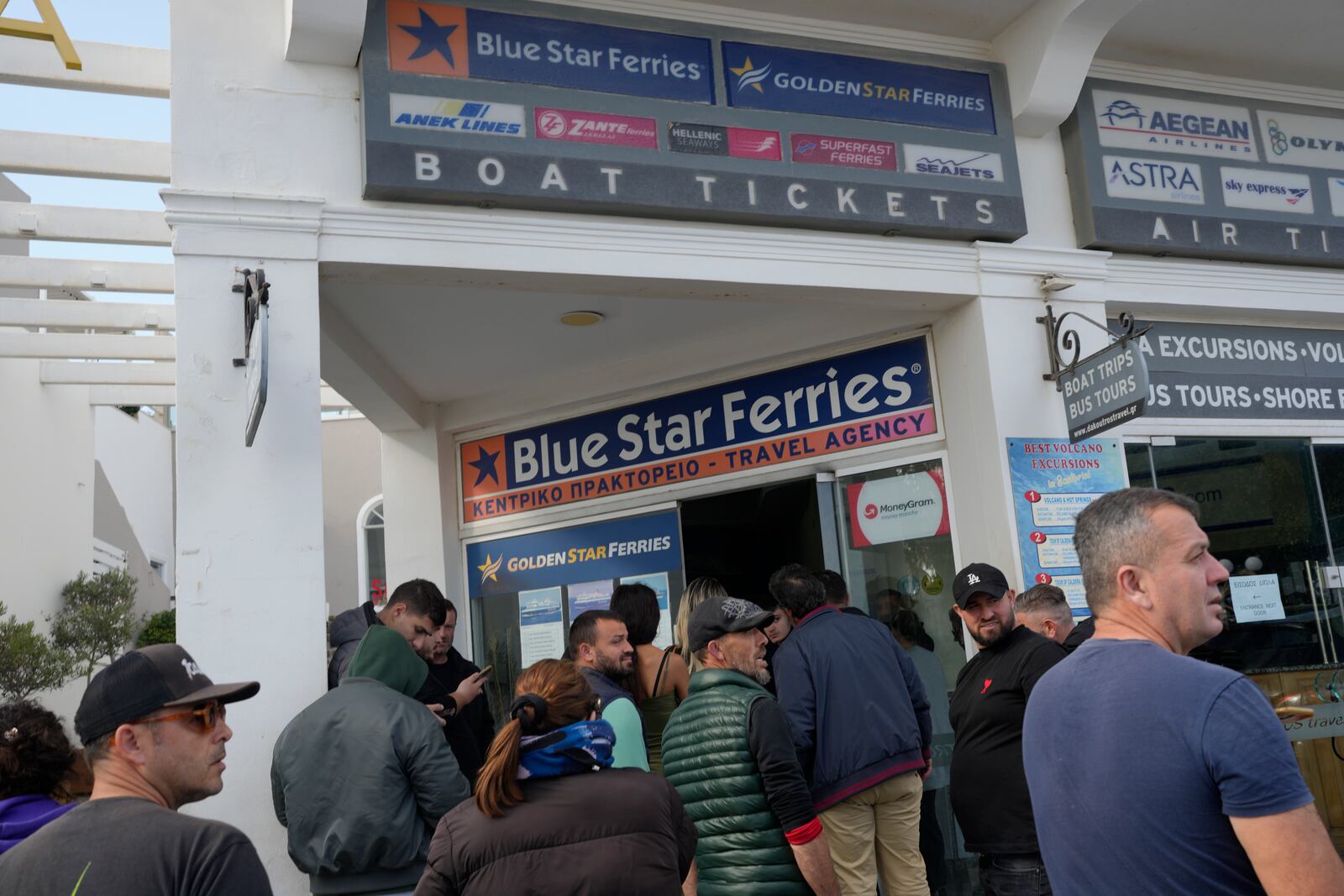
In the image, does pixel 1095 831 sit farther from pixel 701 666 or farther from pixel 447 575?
pixel 447 575

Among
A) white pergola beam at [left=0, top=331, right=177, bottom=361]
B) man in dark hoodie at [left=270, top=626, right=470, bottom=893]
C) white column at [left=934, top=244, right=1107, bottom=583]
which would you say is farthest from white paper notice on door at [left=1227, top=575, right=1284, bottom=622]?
white pergola beam at [left=0, top=331, right=177, bottom=361]

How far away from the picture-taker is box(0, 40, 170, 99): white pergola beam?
6215mm

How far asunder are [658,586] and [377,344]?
7.78ft

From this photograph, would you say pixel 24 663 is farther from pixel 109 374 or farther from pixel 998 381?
pixel 998 381

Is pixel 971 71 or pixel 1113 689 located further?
pixel 971 71

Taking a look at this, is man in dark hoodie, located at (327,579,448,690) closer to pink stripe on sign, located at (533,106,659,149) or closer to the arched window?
pink stripe on sign, located at (533,106,659,149)

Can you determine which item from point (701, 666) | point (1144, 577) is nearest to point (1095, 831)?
point (1144, 577)

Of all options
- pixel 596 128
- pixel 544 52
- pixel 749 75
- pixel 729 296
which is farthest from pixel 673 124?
pixel 729 296

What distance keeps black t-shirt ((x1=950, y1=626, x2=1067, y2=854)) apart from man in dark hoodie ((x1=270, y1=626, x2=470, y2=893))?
183 centimetres

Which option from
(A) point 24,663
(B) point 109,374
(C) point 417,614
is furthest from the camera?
(A) point 24,663

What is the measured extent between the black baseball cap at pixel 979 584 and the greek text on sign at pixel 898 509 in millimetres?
2083

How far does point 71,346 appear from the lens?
11312mm

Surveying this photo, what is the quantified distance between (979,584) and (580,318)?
3261mm

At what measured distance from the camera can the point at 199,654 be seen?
15.2 ft
